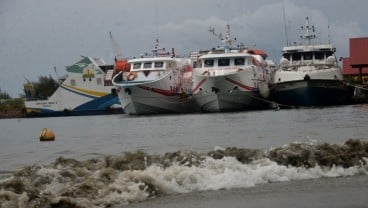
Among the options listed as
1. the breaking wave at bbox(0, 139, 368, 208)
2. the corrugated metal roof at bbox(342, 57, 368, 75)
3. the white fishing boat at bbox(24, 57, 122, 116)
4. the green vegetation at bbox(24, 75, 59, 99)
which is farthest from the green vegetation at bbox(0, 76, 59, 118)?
the breaking wave at bbox(0, 139, 368, 208)

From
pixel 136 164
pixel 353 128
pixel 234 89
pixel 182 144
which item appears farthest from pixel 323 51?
pixel 136 164

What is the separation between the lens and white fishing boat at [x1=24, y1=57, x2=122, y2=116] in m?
96.2

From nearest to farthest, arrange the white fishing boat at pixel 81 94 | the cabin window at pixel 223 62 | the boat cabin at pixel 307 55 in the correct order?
the cabin window at pixel 223 62, the boat cabin at pixel 307 55, the white fishing boat at pixel 81 94

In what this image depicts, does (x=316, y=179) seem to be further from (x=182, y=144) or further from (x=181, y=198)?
(x=182, y=144)

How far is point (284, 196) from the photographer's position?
10906 millimetres

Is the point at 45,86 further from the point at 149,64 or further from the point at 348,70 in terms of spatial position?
the point at 149,64

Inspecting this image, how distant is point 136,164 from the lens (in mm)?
13703

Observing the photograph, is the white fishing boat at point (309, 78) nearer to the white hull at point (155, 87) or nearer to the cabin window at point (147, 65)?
the white hull at point (155, 87)

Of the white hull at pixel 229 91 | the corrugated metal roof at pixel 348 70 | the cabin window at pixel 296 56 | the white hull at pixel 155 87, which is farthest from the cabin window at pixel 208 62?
the corrugated metal roof at pixel 348 70

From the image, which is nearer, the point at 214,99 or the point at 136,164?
the point at 136,164

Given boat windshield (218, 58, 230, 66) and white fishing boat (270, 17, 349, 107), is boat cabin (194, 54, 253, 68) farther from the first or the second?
white fishing boat (270, 17, 349, 107)

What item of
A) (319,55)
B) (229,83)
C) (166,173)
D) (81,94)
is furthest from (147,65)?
(166,173)

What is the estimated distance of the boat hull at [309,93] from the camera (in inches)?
2101

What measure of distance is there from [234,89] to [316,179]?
42478 mm
